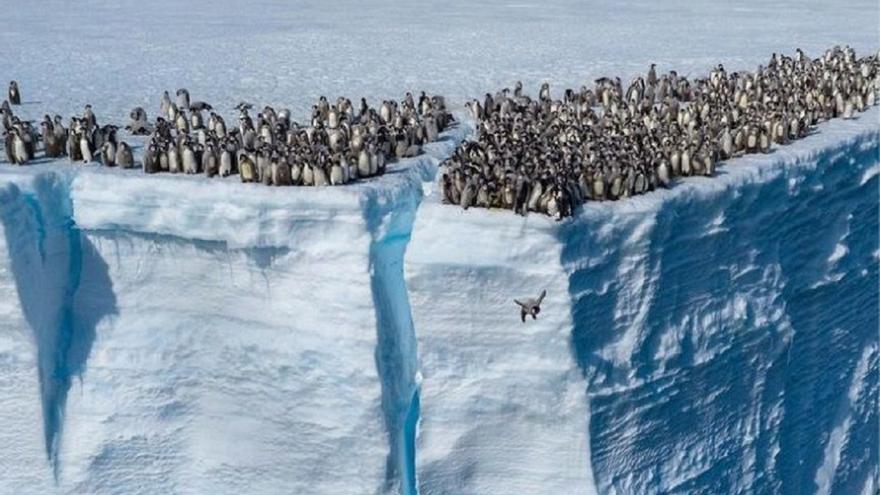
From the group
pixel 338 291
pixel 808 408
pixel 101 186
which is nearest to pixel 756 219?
pixel 808 408

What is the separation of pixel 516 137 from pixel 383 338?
9.71ft

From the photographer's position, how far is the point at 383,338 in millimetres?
11469

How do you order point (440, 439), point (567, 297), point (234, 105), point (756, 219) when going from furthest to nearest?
point (234, 105)
point (756, 219)
point (440, 439)
point (567, 297)

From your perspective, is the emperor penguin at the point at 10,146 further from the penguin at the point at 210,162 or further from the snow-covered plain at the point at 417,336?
the penguin at the point at 210,162

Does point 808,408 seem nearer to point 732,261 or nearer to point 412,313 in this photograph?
Answer: point 732,261

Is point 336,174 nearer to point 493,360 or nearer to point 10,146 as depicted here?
point 493,360

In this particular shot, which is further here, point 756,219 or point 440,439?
point 756,219

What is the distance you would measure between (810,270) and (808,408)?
153cm

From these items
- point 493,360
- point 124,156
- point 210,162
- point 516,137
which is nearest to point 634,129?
point 516,137

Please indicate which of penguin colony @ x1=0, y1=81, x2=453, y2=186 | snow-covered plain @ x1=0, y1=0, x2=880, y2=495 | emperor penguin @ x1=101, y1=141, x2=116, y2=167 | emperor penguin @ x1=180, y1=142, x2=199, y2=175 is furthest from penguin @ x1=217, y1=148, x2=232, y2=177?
emperor penguin @ x1=101, y1=141, x2=116, y2=167

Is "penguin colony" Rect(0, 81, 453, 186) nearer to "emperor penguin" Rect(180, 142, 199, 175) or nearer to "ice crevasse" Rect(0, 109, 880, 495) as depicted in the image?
"emperor penguin" Rect(180, 142, 199, 175)

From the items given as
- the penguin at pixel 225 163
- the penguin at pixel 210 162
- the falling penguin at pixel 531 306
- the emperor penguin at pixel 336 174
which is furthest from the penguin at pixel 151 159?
the falling penguin at pixel 531 306

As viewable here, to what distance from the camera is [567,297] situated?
35.2 feet

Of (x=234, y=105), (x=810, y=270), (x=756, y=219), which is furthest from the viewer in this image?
(x=234, y=105)
